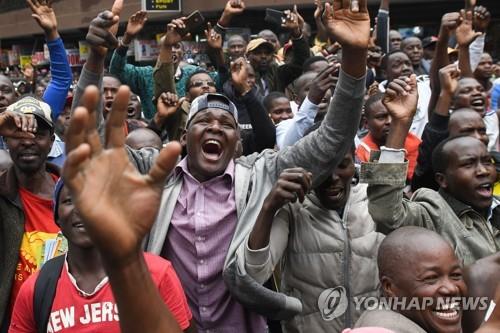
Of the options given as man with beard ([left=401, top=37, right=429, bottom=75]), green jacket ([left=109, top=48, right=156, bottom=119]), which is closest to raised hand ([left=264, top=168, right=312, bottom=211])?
green jacket ([left=109, top=48, right=156, bottom=119])

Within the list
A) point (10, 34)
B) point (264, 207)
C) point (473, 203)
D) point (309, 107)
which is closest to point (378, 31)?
point (309, 107)

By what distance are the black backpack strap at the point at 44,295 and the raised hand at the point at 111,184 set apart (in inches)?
36.1

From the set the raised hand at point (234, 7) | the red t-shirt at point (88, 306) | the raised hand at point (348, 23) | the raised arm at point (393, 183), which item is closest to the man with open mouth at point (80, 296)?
the red t-shirt at point (88, 306)

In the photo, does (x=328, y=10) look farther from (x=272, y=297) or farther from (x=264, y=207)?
(x=272, y=297)

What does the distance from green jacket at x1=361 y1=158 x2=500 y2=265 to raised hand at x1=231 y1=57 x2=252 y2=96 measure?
4.50ft

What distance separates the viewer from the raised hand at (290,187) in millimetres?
2744

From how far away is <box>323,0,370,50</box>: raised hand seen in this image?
2.90 meters

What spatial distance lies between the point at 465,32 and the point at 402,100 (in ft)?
9.69

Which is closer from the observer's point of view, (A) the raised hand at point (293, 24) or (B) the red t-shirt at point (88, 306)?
(B) the red t-shirt at point (88, 306)

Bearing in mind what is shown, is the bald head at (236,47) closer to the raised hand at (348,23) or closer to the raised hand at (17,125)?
the raised hand at (17,125)

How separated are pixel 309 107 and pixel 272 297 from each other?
1.71 metres

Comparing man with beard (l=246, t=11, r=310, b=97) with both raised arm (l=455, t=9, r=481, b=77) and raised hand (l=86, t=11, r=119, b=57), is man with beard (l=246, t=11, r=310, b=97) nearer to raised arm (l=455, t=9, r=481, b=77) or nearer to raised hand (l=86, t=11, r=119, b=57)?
raised arm (l=455, t=9, r=481, b=77)

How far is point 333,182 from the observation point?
3072mm

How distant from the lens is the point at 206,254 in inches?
117
